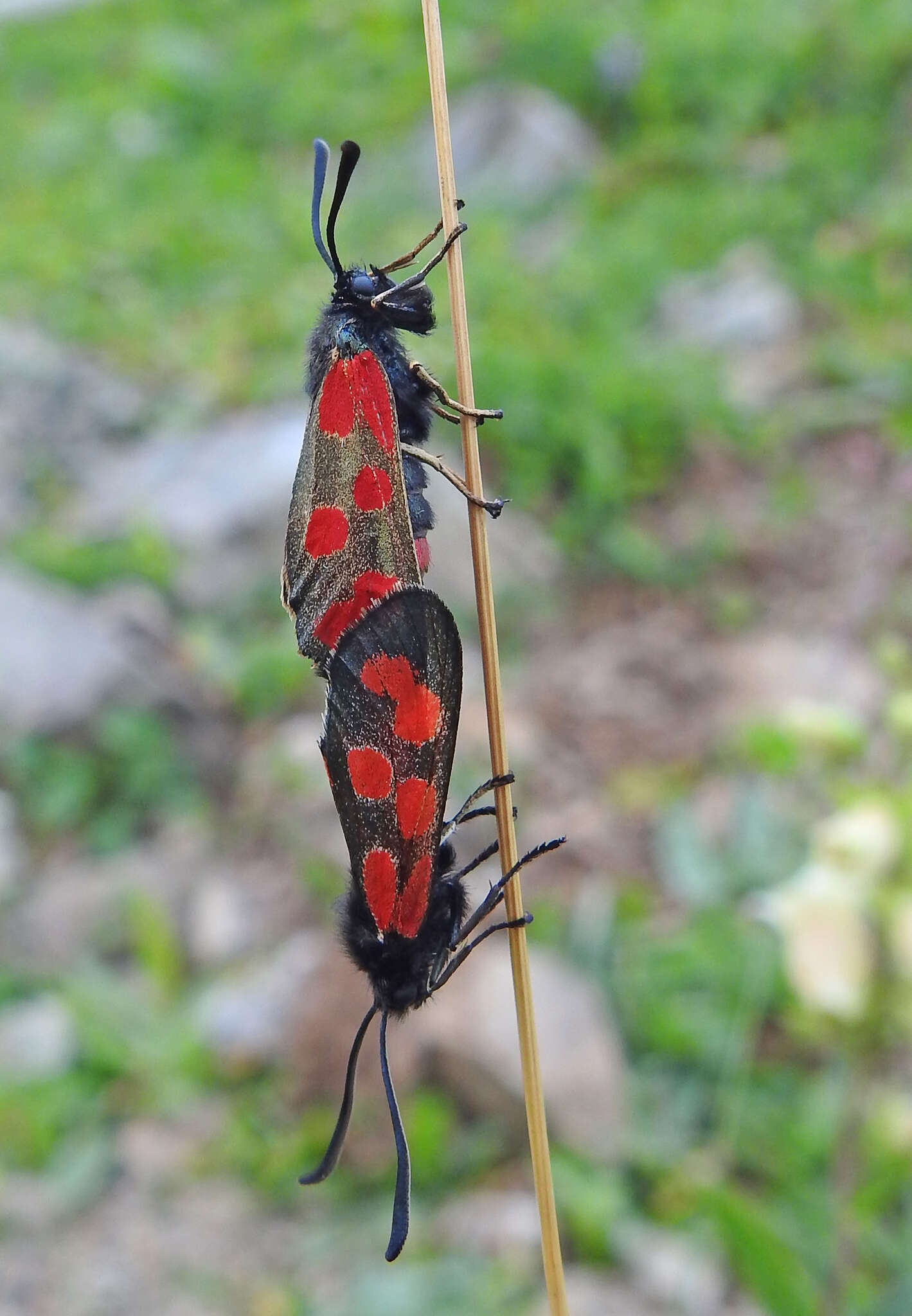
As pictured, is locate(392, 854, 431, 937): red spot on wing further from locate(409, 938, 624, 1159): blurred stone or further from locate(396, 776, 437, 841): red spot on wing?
locate(409, 938, 624, 1159): blurred stone

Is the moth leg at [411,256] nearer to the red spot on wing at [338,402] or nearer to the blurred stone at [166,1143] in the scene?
the red spot on wing at [338,402]

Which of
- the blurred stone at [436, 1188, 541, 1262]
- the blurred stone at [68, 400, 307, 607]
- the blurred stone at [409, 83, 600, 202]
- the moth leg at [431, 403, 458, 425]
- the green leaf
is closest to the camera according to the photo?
the moth leg at [431, 403, 458, 425]

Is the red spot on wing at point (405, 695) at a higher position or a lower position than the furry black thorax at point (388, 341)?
lower

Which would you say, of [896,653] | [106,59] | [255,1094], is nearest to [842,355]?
[896,653]

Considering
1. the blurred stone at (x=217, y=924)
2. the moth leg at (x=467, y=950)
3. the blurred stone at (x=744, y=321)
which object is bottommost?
the moth leg at (x=467, y=950)

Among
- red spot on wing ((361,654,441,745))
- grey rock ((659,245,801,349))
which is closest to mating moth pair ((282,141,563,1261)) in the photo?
red spot on wing ((361,654,441,745))

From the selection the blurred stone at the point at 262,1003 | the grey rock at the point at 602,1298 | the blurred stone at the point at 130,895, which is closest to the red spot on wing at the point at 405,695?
the grey rock at the point at 602,1298
